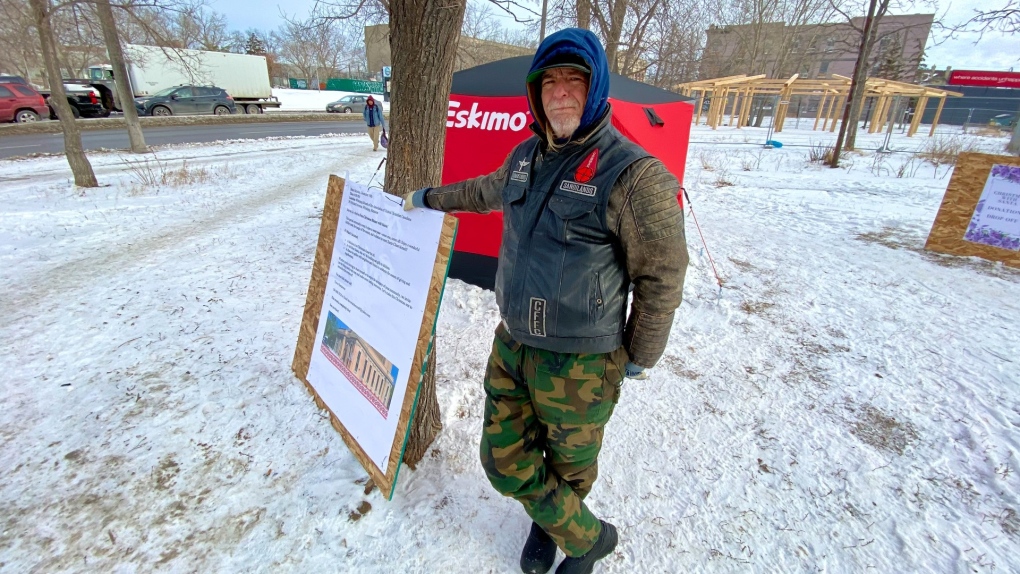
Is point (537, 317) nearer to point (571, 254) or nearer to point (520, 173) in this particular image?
point (571, 254)

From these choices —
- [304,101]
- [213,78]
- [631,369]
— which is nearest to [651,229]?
[631,369]

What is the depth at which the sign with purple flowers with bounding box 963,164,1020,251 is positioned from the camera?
5.05 meters

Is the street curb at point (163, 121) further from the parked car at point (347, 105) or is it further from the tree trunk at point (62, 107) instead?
the tree trunk at point (62, 107)

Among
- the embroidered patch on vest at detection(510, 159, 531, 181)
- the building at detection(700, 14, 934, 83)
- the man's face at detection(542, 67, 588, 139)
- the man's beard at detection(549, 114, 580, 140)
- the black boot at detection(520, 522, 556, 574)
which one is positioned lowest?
the black boot at detection(520, 522, 556, 574)

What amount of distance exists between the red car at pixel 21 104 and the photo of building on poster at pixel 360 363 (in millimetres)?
22625

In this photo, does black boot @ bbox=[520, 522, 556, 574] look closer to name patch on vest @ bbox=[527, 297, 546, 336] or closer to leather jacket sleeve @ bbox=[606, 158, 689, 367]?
name patch on vest @ bbox=[527, 297, 546, 336]

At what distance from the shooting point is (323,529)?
76.0 inches

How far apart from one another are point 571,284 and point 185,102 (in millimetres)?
26872

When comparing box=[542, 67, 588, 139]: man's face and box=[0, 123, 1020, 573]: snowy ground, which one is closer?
box=[542, 67, 588, 139]: man's face

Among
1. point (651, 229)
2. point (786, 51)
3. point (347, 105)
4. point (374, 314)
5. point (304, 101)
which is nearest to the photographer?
point (651, 229)

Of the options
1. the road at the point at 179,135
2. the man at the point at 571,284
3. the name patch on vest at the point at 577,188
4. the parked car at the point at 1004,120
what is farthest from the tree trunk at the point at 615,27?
the parked car at the point at 1004,120

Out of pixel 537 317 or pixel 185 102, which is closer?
pixel 537 317

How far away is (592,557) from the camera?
5.87 feet

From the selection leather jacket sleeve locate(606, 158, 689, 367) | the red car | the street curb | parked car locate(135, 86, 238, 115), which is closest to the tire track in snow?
leather jacket sleeve locate(606, 158, 689, 367)
